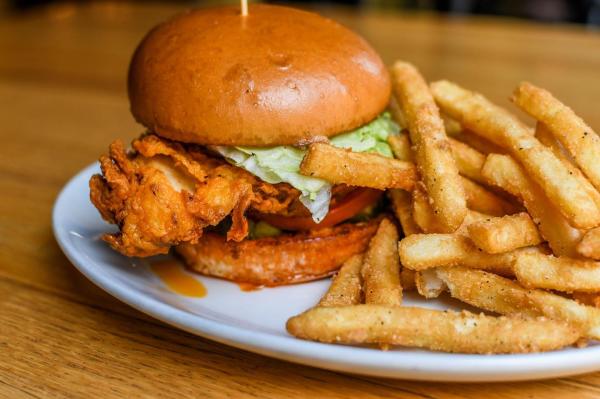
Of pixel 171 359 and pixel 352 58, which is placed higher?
pixel 352 58

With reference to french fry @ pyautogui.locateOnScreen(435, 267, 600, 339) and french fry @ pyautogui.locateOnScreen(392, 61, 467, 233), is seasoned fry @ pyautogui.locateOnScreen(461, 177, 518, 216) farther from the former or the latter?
french fry @ pyautogui.locateOnScreen(435, 267, 600, 339)

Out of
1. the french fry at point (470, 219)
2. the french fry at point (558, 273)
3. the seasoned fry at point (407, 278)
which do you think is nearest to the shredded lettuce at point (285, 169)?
the seasoned fry at point (407, 278)

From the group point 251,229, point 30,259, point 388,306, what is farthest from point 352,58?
point 30,259

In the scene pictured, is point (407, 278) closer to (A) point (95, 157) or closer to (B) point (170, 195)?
(B) point (170, 195)

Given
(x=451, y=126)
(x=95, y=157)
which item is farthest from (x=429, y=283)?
(x=95, y=157)

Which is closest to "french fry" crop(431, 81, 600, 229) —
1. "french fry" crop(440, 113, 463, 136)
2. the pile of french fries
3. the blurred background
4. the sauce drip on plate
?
the pile of french fries

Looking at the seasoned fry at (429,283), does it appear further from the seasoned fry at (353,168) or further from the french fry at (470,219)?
the seasoned fry at (353,168)

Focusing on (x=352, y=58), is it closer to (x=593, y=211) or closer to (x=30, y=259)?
(x=593, y=211)
